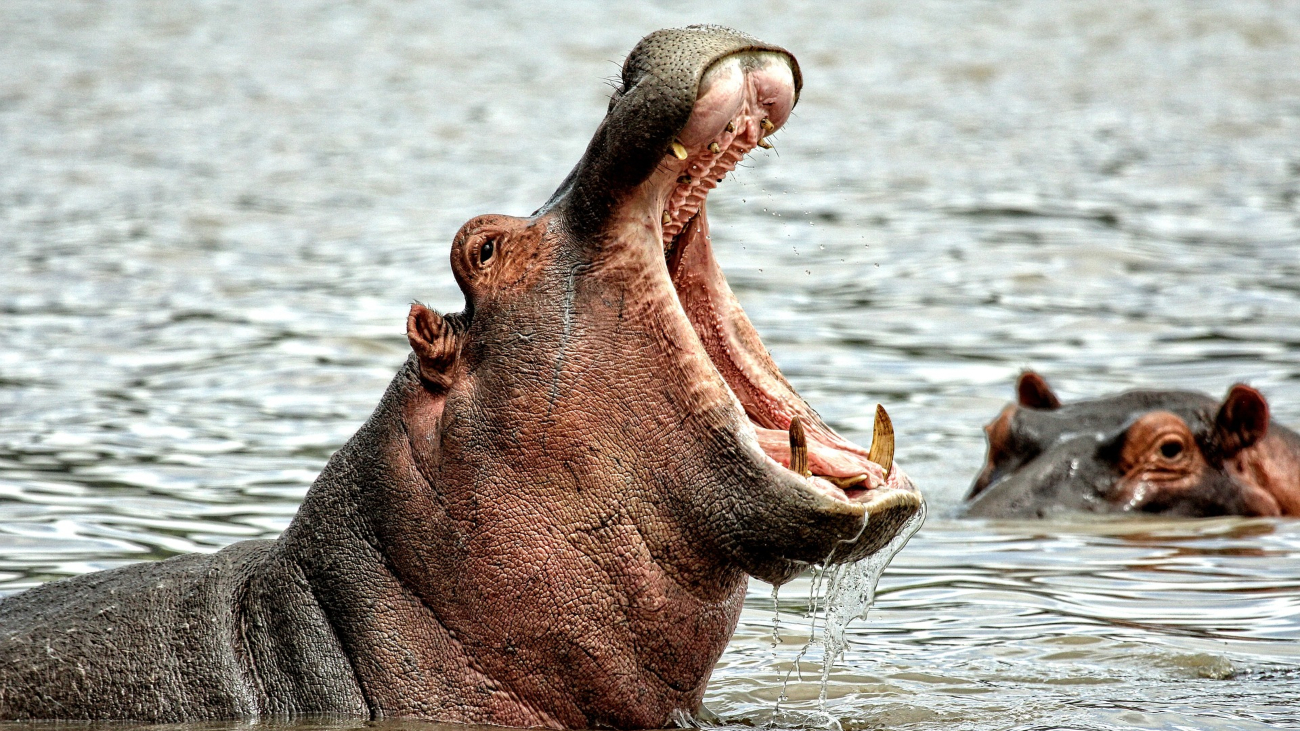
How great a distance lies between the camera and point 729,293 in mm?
4660

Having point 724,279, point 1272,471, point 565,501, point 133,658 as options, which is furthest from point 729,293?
point 1272,471

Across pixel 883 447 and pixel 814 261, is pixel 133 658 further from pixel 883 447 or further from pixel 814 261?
pixel 814 261

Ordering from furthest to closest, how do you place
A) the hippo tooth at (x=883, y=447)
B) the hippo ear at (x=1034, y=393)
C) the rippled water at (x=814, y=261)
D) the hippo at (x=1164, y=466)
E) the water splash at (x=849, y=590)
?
the hippo ear at (x=1034, y=393)
the hippo at (x=1164, y=466)
the rippled water at (x=814, y=261)
the water splash at (x=849, y=590)
the hippo tooth at (x=883, y=447)

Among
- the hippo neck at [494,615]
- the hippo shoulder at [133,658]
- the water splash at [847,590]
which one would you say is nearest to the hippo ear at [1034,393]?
the water splash at [847,590]

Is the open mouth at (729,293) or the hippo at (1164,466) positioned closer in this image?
the open mouth at (729,293)

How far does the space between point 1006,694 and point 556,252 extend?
1922 mm

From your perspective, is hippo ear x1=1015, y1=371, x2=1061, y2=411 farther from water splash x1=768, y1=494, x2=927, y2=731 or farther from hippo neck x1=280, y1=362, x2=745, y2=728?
hippo neck x1=280, y1=362, x2=745, y2=728

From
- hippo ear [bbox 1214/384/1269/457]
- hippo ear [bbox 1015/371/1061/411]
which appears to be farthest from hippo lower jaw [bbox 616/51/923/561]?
hippo ear [bbox 1015/371/1061/411]

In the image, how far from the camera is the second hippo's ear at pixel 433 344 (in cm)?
436

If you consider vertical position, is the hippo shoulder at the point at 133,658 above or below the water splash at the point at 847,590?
below

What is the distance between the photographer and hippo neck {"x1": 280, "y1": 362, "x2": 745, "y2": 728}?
168 inches

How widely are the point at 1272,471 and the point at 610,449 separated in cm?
479

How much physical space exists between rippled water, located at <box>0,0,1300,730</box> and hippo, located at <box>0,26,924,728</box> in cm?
91

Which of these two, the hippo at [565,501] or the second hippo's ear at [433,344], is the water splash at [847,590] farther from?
the second hippo's ear at [433,344]
